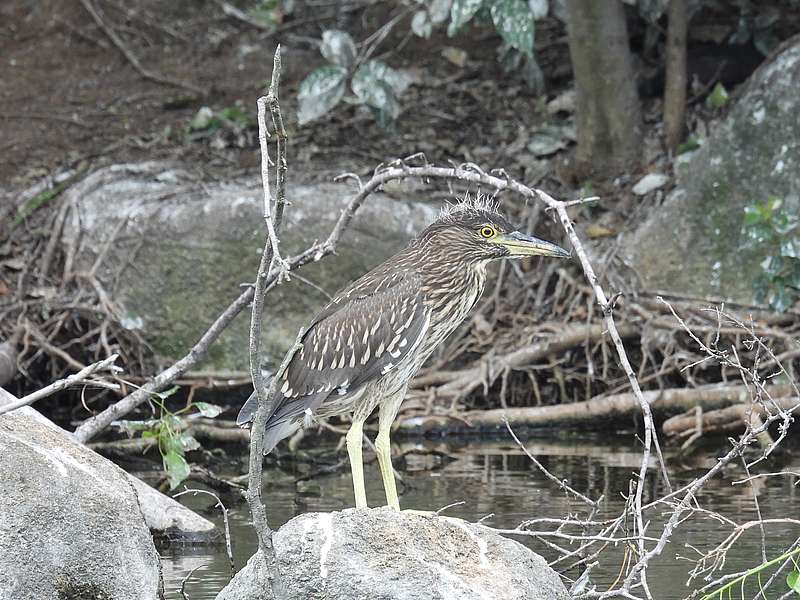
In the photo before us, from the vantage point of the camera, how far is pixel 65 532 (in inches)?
185

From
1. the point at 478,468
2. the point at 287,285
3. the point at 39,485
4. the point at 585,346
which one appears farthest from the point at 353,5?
the point at 39,485

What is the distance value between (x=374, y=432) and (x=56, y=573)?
14.7 feet

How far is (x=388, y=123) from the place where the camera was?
1036 centimetres

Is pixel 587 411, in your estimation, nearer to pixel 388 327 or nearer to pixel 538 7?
pixel 538 7

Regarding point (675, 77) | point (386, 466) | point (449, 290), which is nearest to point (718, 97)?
point (675, 77)

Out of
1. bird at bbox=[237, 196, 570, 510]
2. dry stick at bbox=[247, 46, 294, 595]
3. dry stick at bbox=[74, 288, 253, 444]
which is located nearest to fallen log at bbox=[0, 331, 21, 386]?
dry stick at bbox=[74, 288, 253, 444]

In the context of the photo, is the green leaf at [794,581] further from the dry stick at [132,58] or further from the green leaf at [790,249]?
Result: the dry stick at [132,58]

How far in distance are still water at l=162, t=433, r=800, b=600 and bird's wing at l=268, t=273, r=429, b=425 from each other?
0.89 meters

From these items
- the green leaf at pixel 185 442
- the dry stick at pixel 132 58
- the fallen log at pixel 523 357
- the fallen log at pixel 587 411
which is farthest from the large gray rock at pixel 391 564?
the dry stick at pixel 132 58

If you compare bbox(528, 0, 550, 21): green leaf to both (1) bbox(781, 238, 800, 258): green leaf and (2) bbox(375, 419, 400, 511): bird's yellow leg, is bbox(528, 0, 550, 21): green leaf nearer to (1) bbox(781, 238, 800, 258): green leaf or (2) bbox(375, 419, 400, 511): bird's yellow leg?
(1) bbox(781, 238, 800, 258): green leaf

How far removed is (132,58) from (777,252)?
6.89m

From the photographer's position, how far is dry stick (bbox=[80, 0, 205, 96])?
12250 millimetres

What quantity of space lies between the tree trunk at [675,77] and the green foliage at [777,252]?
2442mm

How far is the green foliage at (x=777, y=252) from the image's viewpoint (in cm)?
808
